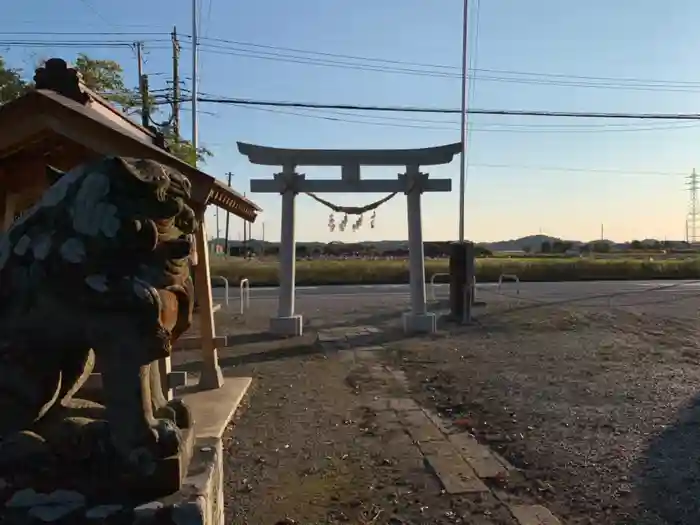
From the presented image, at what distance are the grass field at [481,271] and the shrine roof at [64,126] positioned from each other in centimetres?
2058

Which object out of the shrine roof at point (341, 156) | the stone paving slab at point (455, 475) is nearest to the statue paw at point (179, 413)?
the stone paving slab at point (455, 475)

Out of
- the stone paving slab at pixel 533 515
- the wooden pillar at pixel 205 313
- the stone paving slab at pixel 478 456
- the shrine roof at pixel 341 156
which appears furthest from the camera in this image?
the shrine roof at pixel 341 156

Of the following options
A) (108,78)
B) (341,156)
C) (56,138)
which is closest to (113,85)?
(108,78)

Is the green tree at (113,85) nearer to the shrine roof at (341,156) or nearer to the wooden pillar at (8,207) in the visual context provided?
the shrine roof at (341,156)

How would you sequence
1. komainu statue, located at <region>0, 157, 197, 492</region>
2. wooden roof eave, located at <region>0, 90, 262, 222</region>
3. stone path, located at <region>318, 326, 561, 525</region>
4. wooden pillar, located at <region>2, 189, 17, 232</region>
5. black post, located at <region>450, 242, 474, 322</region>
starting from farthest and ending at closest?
1. black post, located at <region>450, 242, 474, 322</region>
2. wooden pillar, located at <region>2, 189, 17, 232</region>
3. stone path, located at <region>318, 326, 561, 525</region>
4. wooden roof eave, located at <region>0, 90, 262, 222</region>
5. komainu statue, located at <region>0, 157, 197, 492</region>

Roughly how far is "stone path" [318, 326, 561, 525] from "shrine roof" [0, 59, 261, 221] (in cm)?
270

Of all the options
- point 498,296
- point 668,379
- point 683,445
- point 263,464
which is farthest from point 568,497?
point 498,296

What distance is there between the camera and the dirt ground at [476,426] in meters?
3.95

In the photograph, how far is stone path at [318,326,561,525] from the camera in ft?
13.1

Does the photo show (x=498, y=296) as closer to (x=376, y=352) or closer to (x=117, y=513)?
(x=376, y=352)

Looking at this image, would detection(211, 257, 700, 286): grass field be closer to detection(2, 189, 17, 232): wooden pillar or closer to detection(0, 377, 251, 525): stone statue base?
detection(2, 189, 17, 232): wooden pillar

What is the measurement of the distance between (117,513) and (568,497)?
3008 millimetres

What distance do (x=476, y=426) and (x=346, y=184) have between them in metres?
6.94

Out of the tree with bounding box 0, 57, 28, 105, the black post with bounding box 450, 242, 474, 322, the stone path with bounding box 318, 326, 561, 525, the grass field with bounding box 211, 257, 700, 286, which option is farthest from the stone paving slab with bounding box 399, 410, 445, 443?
the grass field with bounding box 211, 257, 700, 286
